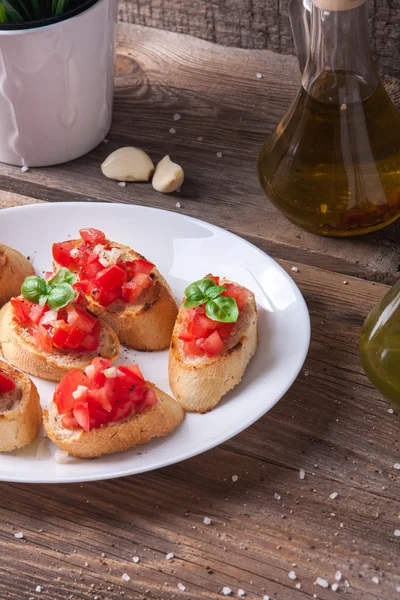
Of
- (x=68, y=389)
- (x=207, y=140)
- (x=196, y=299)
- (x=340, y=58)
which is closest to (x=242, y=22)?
(x=207, y=140)

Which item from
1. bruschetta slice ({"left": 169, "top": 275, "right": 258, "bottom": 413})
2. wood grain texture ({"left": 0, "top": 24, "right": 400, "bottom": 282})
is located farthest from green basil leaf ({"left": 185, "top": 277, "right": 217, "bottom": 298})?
wood grain texture ({"left": 0, "top": 24, "right": 400, "bottom": 282})

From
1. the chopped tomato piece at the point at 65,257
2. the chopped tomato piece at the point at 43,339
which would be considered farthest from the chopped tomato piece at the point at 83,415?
the chopped tomato piece at the point at 65,257

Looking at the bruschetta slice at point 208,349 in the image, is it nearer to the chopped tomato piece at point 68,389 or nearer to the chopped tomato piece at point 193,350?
the chopped tomato piece at point 193,350

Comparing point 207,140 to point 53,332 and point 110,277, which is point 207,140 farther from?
point 53,332

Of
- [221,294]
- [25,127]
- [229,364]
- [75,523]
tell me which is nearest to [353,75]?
[221,294]

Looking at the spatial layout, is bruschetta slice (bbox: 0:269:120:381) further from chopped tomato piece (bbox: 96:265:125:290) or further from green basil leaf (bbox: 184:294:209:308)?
green basil leaf (bbox: 184:294:209:308)

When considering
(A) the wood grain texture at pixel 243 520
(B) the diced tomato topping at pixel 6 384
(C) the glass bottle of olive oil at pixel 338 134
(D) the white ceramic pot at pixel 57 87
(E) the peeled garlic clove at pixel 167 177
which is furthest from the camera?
(E) the peeled garlic clove at pixel 167 177

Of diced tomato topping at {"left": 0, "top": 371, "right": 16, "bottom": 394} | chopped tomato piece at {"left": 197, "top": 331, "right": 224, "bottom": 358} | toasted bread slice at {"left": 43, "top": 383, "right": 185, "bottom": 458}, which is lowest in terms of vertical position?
toasted bread slice at {"left": 43, "top": 383, "right": 185, "bottom": 458}

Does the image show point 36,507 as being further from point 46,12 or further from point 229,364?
point 46,12
